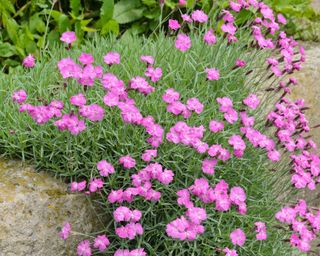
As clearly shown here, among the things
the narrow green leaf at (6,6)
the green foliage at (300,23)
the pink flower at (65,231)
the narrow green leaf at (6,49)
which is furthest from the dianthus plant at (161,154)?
the green foliage at (300,23)

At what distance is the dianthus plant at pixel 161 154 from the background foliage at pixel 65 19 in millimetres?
668

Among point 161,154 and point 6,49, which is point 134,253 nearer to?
point 161,154

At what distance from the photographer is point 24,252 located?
2365mm

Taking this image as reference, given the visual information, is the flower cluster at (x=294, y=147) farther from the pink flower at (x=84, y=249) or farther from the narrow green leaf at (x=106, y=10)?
the narrow green leaf at (x=106, y=10)

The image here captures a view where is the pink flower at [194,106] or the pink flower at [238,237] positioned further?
the pink flower at [194,106]

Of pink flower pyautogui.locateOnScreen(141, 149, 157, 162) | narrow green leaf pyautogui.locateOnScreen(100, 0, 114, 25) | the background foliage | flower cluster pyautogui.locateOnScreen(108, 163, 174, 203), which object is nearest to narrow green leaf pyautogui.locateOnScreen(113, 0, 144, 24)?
the background foliage

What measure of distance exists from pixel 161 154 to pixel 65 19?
1428 millimetres

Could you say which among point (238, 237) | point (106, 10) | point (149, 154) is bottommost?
point (238, 237)

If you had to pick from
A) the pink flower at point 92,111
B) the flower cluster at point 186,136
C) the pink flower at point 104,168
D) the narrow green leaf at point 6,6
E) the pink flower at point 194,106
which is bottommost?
the narrow green leaf at point 6,6

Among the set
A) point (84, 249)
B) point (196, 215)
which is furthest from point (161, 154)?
point (84, 249)

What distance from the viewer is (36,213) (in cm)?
241

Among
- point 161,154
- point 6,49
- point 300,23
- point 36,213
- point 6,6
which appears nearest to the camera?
point 36,213

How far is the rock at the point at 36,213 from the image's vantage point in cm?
→ 235

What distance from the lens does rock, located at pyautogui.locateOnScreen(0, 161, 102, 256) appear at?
2.35 metres
